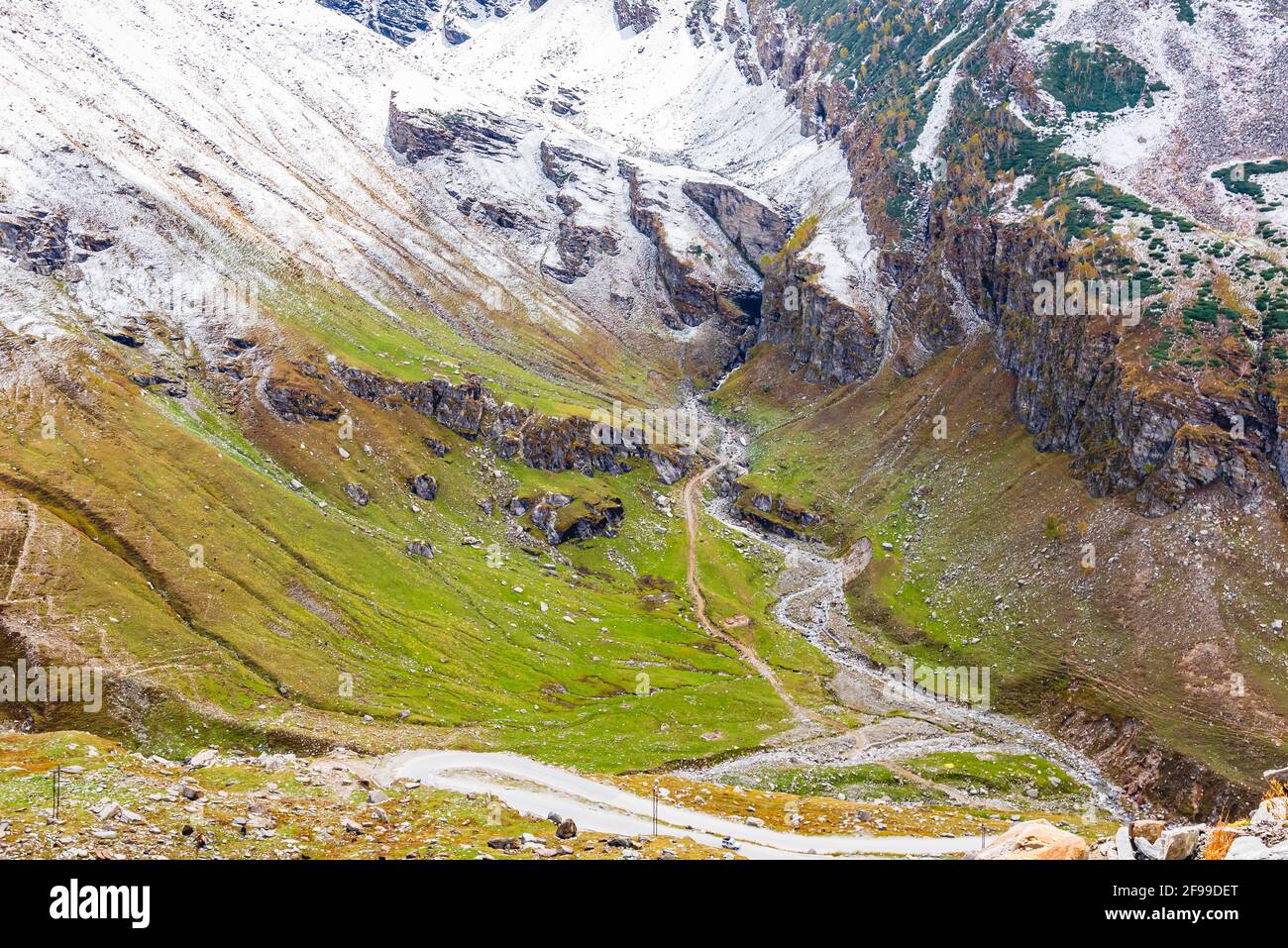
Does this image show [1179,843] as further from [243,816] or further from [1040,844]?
[243,816]

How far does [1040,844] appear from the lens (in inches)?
1125

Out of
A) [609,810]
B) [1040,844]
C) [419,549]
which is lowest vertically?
[609,810]

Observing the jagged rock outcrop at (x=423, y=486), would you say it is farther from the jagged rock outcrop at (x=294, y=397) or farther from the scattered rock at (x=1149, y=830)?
the scattered rock at (x=1149, y=830)

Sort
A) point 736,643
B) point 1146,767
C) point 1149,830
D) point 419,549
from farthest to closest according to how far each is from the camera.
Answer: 1. point 419,549
2. point 736,643
3. point 1146,767
4. point 1149,830

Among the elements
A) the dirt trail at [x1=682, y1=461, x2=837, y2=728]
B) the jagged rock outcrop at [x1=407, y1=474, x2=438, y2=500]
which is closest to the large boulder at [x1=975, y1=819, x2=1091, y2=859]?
the dirt trail at [x1=682, y1=461, x2=837, y2=728]

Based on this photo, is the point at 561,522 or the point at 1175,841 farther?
the point at 561,522

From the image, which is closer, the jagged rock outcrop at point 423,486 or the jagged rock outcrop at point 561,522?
the jagged rock outcrop at point 423,486

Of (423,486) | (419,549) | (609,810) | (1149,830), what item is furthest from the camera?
(423,486)

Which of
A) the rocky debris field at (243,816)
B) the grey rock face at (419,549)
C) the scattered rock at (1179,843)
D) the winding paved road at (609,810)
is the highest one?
the grey rock face at (419,549)

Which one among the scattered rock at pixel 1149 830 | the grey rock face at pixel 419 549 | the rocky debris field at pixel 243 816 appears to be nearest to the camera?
the scattered rock at pixel 1149 830

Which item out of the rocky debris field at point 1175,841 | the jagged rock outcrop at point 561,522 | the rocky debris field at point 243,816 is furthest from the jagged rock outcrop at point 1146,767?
the jagged rock outcrop at point 561,522

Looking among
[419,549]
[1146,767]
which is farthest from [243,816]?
[419,549]

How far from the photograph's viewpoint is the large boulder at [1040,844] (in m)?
27.8

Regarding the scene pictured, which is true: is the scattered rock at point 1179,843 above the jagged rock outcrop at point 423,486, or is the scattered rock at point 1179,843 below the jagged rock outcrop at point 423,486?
below
